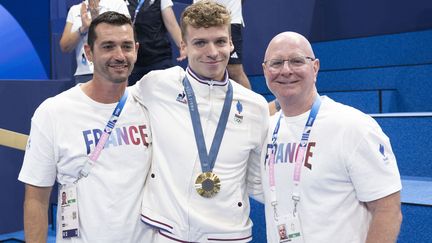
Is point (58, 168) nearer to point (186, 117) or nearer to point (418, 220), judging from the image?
point (186, 117)

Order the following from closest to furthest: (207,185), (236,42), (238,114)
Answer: (207,185)
(238,114)
(236,42)

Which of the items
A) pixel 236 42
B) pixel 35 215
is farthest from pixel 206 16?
pixel 236 42

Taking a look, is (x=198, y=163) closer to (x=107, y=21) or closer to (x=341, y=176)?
(x=341, y=176)

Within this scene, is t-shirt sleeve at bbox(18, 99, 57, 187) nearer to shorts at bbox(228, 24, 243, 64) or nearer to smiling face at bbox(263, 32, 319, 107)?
smiling face at bbox(263, 32, 319, 107)

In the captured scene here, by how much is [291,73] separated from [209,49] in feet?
1.08

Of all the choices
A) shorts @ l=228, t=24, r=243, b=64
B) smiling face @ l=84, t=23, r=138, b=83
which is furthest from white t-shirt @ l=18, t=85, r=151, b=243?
shorts @ l=228, t=24, r=243, b=64

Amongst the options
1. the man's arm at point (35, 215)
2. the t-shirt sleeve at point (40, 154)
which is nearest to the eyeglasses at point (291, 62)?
the t-shirt sleeve at point (40, 154)

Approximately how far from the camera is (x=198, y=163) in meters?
1.86

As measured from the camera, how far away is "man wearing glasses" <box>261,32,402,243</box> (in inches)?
63.3

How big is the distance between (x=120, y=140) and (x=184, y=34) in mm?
484

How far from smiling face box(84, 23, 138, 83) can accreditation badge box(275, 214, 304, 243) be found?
2.73 ft

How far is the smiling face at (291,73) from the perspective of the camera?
1.75m

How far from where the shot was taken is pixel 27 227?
6.56 feet

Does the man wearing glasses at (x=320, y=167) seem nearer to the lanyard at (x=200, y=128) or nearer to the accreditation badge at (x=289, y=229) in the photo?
the accreditation badge at (x=289, y=229)
